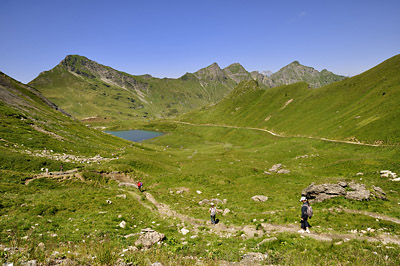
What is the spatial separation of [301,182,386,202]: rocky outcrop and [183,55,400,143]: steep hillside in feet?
145

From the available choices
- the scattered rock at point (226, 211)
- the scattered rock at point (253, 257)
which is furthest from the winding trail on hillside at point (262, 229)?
the scattered rock at point (253, 257)

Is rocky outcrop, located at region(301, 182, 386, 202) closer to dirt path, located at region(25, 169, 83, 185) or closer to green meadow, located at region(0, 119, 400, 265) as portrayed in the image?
green meadow, located at region(0, 119, 400, 265)

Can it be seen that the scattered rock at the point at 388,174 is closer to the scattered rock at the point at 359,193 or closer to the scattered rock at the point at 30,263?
the scattered rock at the point at 359,193

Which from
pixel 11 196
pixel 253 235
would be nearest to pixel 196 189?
pixel 253 235

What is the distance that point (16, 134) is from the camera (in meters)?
47.6

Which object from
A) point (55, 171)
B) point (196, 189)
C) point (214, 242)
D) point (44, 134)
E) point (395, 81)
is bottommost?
point (196, 189)

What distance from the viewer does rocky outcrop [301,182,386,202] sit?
23984mm

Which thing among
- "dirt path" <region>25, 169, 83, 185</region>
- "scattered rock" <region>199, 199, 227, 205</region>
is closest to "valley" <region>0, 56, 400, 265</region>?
"dirt path" <region>25, 169, 83, 185</region>

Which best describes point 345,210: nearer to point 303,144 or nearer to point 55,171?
point 55,171

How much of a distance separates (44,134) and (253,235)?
63038 mm

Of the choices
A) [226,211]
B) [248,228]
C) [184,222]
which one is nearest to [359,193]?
[248,228]

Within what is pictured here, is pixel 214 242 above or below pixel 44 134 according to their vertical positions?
below

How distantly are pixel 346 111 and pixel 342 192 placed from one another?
90.3m

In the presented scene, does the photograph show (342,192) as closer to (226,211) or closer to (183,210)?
(226,211)
